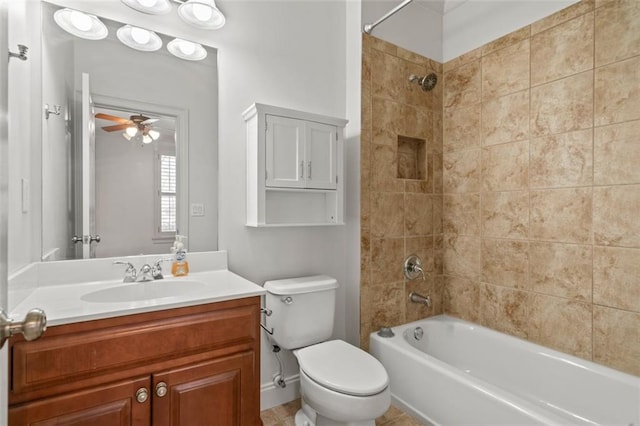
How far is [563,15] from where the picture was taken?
1.87 meters

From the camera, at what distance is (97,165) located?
5.07 feet

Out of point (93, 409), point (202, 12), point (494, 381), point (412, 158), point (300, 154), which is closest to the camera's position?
point (93, 409)

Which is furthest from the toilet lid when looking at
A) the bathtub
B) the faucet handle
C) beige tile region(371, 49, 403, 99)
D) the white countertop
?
beige tile region(371, 49, 403, 99)

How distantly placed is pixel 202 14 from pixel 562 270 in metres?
2.39

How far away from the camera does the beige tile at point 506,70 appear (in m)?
2.06

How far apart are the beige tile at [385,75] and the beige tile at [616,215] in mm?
1302

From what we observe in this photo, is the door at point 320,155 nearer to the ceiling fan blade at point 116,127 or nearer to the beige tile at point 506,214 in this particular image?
the ceiling fan blade at point 116,127

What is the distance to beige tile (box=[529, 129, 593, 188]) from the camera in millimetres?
1780

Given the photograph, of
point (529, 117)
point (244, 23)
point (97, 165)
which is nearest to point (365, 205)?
point (529, 117)

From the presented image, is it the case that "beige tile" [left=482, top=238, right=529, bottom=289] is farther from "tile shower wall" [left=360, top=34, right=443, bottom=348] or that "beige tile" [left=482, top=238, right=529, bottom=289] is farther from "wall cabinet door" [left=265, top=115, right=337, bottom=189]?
"wall cabinet door" [left=265, top=115, right=337, bottom=189]

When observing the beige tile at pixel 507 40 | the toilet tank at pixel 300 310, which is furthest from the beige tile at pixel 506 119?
the toilet tank at pixel 300 310

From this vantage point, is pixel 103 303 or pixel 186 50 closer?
pixel 103 303

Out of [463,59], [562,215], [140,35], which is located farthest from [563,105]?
[140,35]

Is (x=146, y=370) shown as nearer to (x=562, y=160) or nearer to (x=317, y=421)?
(x=317, y=421)
